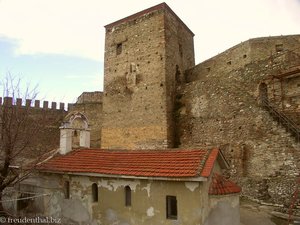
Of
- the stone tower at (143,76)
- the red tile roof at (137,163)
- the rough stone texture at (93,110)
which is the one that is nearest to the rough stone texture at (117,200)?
the red tile roof at (137,163)

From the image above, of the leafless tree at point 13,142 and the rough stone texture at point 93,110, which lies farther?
the rough stone texture at point 93,110

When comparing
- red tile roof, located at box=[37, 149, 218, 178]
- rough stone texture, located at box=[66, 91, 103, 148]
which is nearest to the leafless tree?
red tile roof, located at box=[37, 149, 218, 178]

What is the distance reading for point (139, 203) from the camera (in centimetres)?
875

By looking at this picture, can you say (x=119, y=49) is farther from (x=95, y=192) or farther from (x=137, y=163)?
(x=95, y=192)

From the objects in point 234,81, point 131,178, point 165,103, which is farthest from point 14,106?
point 234,81

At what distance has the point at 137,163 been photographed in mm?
9578

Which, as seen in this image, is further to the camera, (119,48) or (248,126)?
(119,48)

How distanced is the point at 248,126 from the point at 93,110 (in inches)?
556

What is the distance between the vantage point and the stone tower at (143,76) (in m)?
17.3

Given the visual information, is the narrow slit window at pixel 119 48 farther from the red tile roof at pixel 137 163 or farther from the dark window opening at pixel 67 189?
the dark window opening at pixel 67 189

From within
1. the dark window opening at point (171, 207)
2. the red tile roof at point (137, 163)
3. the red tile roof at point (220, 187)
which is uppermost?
the red tile roof at point (137, 163)

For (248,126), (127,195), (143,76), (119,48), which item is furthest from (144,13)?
(127,195)

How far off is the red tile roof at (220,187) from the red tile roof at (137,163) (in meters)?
0.63

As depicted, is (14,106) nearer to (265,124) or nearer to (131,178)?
(131,178)
